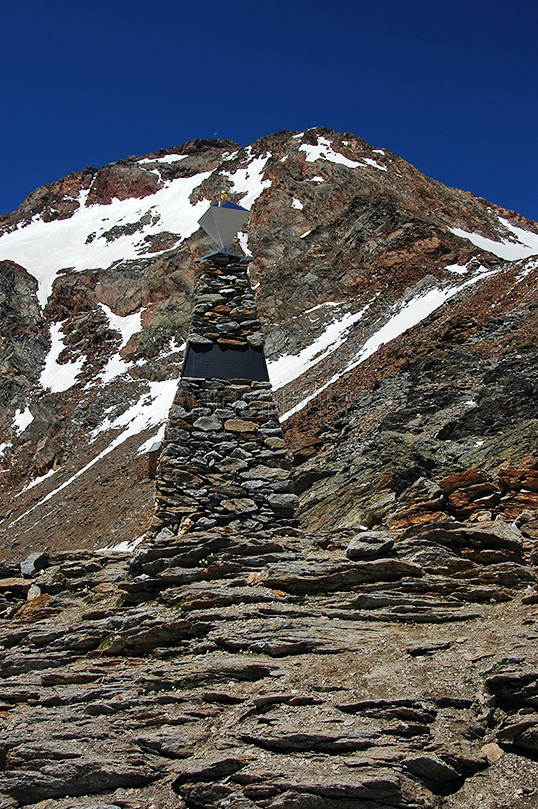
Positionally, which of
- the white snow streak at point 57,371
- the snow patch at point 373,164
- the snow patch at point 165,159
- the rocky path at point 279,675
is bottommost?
the rocky path at point 279,675

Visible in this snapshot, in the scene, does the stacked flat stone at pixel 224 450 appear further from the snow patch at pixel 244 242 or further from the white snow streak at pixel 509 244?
the snow patch at pixel 244 242

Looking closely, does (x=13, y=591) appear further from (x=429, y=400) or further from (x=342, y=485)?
(x=429, y=400)

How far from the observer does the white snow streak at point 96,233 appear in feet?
204

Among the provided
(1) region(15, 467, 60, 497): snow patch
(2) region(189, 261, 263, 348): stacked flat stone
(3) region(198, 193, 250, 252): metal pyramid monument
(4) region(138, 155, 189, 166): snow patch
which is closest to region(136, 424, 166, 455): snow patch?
(1) region(15, 467, 60, 497): snow patch

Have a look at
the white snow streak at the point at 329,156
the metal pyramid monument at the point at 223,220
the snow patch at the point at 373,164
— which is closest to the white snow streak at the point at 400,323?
the metal pyramid monument at the point at 223,220

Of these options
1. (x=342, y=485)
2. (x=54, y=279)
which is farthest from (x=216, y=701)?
(x=54, y=279)

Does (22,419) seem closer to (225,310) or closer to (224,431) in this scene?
(225,310)

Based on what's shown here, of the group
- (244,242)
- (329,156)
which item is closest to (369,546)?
(244,242)

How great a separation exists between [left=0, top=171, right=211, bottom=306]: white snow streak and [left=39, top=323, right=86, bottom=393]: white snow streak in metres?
7.02

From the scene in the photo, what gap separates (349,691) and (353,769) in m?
0.57

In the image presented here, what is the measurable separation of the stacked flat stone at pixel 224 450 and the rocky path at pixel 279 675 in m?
0.35

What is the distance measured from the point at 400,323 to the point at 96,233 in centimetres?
5302

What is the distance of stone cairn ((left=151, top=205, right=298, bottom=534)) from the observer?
5.68 metres

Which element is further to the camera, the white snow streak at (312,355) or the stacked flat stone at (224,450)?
the white snow streak at (312,355)
